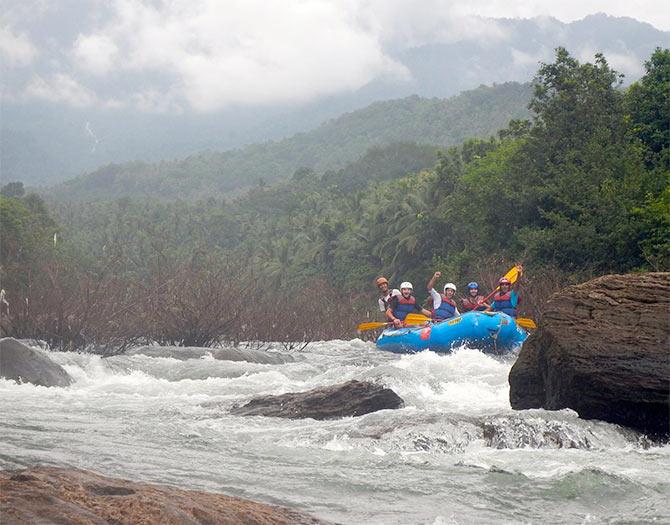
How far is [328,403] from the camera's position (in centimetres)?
1011

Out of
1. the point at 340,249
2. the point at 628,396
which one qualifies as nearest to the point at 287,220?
the point at 340,249

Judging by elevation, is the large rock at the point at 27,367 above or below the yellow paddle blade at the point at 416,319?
below

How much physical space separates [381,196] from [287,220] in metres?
16.0

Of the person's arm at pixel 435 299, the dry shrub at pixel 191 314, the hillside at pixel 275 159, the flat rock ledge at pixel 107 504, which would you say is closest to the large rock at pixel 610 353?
the flat rock ledge at pixel 107 504

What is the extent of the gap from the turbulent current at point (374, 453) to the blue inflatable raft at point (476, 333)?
4.85 metres

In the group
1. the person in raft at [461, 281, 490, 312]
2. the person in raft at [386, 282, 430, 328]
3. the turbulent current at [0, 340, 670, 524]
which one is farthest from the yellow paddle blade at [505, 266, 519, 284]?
the turbulent current at [0, 340, 670, 524]

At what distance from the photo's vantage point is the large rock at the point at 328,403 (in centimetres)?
995

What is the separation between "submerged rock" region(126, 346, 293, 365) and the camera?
1688cm

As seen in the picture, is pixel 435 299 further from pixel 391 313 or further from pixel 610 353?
pixel 610 353

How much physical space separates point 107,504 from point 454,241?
110 feet

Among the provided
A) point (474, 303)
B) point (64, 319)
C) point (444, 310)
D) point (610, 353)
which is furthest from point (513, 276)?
point (610, 353)

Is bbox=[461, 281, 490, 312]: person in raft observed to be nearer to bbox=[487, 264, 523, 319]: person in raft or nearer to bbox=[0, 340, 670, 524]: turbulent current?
bbox=[487, 264, 523, 319]: person in raft

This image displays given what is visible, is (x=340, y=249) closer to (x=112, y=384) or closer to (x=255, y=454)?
(x=112, y=384)

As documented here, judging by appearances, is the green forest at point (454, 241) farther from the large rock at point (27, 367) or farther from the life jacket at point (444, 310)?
the large rock at point (27, 367)
